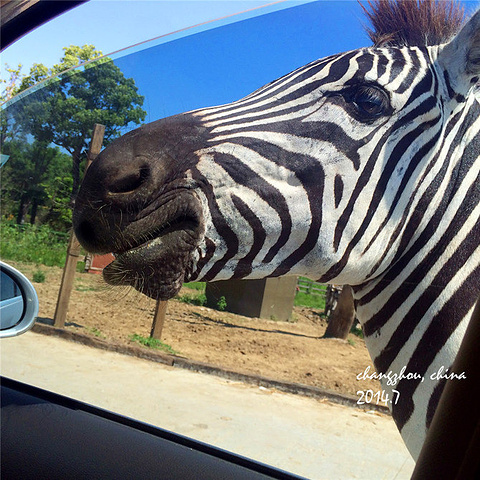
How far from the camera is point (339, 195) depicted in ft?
3.88

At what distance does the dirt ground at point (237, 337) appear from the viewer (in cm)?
165

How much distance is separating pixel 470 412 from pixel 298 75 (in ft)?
3.42

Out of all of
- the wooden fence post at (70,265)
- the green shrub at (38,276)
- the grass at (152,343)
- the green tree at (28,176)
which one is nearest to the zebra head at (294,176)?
the wooden fence post at (70,265)

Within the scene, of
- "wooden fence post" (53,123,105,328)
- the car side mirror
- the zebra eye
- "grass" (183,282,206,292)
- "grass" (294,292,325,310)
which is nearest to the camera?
the zebra eye

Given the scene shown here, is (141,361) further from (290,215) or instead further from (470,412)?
(470,412)

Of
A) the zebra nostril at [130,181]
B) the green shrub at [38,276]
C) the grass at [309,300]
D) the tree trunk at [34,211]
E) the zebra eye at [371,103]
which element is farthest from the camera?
the green shrub at [38,276]

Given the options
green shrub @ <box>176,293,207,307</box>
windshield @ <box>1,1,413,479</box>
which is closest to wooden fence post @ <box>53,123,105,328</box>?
windshield @ <box>1,1,413,479</box>

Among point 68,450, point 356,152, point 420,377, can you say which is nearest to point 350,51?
point 356,152

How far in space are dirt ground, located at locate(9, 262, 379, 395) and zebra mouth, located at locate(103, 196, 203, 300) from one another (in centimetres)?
46

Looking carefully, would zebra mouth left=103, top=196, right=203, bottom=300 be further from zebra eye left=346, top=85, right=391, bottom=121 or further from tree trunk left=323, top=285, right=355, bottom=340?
tree trunk left=323, top=285, right=355, bottom=340

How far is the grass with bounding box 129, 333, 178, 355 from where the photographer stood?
75.9 inches

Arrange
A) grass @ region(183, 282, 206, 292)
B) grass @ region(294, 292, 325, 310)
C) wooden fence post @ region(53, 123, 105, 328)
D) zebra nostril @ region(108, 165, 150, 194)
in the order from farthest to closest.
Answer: wooden fence post @ region(53, 123, 105, 328), grass @ region(294, 292, 325, 310), grass @ region(183, 282, 206, 292), zebra nostril @ region(108, 165, 150, 194)

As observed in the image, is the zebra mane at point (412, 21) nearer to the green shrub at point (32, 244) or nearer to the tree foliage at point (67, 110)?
the tree foliage at point (67, 110)

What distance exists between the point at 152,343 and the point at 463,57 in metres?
1.59
